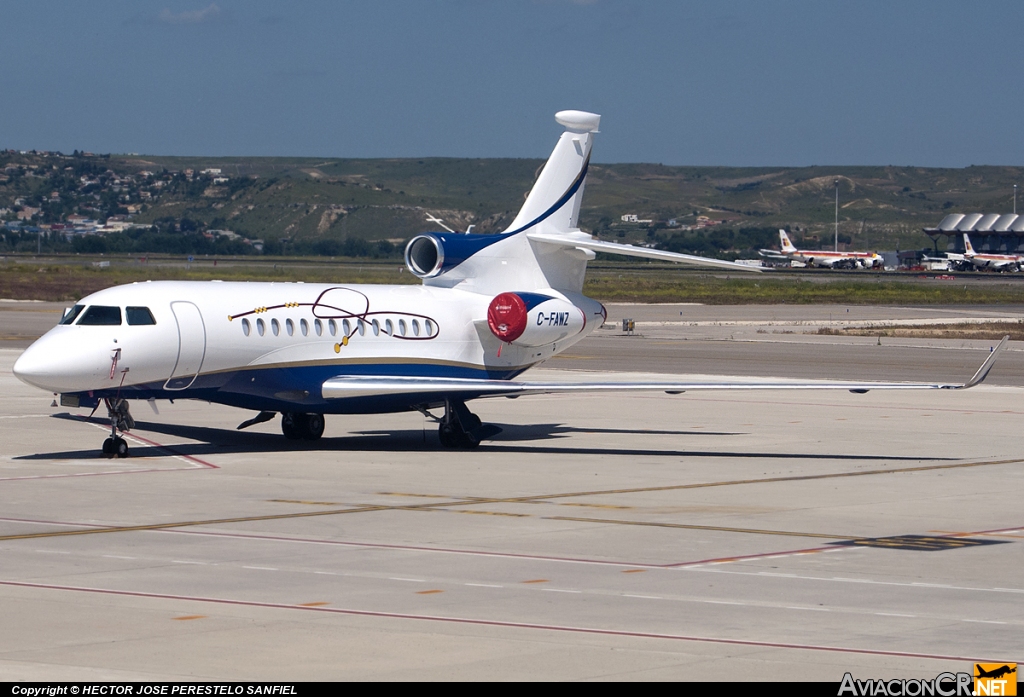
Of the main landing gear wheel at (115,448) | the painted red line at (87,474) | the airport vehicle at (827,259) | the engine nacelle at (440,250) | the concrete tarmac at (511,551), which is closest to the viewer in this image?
the concrete tarmac at (511,551)

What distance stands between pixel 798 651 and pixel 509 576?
4192mm

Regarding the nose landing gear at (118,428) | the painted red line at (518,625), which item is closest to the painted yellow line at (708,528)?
the painted red line at (518,625)

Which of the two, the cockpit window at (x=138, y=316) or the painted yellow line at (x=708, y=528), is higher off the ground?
the cockpit window at (x=138, y=316)

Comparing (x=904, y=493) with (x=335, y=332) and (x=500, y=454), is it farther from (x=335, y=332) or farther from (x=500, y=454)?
(x=335, y=332)

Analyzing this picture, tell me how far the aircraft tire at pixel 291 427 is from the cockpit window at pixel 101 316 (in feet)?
16.4

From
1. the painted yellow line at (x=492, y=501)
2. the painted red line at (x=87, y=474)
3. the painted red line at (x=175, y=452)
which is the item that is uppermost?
the painted yellow line at (x=492, y=501)

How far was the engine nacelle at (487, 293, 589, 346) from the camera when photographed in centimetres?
2998

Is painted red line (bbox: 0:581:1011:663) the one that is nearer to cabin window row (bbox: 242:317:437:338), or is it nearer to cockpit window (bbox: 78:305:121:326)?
cockpit window (bbox: 78:305:121:326)

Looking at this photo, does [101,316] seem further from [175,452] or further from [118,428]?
[175,452]

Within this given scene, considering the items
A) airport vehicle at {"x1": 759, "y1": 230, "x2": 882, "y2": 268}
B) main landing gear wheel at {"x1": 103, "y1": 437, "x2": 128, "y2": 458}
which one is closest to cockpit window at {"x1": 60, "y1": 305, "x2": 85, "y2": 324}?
main landing gear wheel at {"x1": 103, "y1": 437, "x2": 128, "y2": 458}

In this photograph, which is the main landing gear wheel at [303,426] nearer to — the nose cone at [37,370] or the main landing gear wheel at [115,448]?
the main landing gear wheel at [115,448]

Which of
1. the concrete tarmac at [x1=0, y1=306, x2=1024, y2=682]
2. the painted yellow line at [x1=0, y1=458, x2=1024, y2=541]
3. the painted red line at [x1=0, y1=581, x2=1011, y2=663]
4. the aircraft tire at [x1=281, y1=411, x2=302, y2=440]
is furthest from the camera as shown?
the aircraft tire at [x1=281, y1=411, x2=302, y2=440]

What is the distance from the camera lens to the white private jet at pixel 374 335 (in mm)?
24906

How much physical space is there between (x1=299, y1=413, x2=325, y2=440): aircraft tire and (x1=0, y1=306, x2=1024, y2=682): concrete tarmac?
2.53ft
